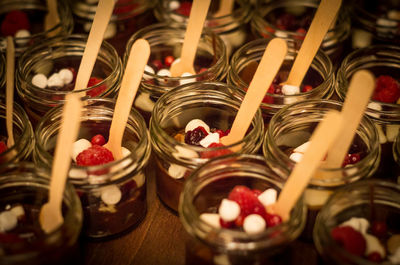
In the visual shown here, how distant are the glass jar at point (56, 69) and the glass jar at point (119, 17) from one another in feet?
0.70

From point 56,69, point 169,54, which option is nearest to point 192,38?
point 169,54

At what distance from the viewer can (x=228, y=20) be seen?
5.72 feet

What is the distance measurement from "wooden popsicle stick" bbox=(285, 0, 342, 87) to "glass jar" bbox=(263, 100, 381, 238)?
146mm

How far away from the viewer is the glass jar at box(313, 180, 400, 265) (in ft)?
3.48

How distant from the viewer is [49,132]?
1.30 metres

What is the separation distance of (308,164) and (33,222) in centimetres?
65

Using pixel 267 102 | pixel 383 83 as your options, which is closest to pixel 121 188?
pixel 267 102

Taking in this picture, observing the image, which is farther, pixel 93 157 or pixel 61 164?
pixel 93 157

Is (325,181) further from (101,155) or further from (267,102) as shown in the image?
(101,155)

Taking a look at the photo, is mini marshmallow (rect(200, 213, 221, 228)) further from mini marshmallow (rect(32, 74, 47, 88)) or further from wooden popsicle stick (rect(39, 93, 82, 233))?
mini marshmallow (rect(32, 74, 47, 88))

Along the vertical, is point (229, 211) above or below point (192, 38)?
below

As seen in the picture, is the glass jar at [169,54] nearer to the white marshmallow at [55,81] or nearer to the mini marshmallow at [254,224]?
the white marshmallow at [55,81]

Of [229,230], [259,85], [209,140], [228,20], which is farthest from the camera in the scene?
[228,20]

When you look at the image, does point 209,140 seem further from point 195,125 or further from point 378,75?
point 378,75
